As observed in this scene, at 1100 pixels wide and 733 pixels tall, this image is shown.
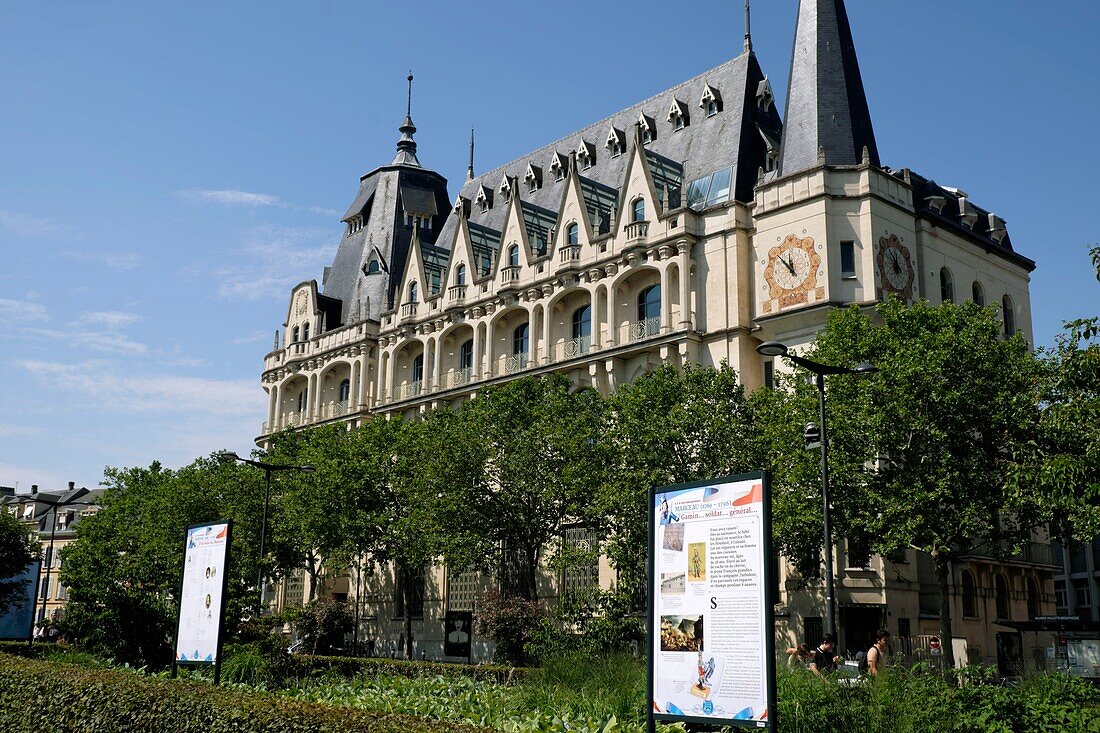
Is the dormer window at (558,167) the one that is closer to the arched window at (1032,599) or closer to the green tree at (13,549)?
the arched window at (1032,599)

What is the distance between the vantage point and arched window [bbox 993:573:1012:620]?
46438 millimetres

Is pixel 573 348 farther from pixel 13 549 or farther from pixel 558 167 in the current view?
pixel 13 549

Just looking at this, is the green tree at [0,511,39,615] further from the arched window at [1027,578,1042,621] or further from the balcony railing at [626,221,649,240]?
the arched window at [1027,578,1042,621]

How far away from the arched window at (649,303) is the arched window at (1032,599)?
20484mm

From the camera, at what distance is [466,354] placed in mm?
60750

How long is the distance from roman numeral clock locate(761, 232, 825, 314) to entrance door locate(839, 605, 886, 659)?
11.7 m

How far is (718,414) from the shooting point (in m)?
37.7

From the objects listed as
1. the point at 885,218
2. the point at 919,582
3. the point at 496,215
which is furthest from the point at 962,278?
the point at 496,215

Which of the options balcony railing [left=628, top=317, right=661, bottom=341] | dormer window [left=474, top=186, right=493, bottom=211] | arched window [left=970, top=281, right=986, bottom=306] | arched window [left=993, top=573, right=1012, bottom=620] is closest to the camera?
Answer: arched window [left=993, top=573, right=1012, bottom=620]

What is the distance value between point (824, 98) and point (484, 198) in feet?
90.3

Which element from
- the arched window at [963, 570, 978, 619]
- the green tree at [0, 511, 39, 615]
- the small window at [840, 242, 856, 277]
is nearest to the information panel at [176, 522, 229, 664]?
the green tree at [0, 511, 39, 615]

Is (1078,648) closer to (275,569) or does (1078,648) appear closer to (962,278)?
(962,278)

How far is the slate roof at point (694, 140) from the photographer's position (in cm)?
5100

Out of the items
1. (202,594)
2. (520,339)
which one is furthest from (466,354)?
(202,594)
